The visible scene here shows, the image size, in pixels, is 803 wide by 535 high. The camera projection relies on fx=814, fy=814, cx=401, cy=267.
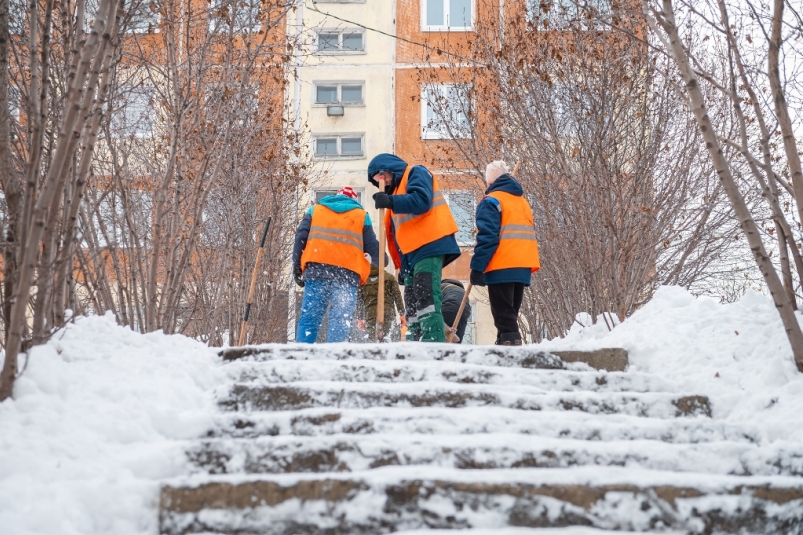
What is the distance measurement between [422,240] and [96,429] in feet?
11.7

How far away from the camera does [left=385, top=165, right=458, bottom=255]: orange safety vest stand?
22.2 feet

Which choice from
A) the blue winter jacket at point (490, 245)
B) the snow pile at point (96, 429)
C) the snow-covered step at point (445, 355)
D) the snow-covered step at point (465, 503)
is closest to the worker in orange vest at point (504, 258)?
the blue winter jacket at point (490, 245)

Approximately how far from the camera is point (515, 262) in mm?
6965

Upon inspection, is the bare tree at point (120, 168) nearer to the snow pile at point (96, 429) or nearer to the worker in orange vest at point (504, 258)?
the snow pile at point (96, 429)

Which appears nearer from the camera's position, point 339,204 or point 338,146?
point 339,204

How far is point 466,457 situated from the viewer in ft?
12.4

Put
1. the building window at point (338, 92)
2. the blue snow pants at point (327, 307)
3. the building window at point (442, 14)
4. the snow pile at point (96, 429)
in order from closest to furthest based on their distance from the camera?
1. the snow pile at point (96, 429)
2. the blue snow pants at point (327, 307)
3. the building window at point (442, 14)
4. the building window at point (338, 92)

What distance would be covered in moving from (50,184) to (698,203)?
37.2ft

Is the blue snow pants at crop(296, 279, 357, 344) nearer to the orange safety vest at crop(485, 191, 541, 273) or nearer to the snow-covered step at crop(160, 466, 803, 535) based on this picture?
the orange safety vest at crop(485, 191, 541, 273)

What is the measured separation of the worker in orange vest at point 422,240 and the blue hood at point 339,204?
0.86 m

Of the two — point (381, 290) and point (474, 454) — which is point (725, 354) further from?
point (381, 290)

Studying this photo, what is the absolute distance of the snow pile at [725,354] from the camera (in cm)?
432

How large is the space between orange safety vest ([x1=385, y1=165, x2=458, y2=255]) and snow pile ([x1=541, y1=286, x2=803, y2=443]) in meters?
1.59

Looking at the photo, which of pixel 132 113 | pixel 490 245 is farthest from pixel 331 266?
pixel 132 113
